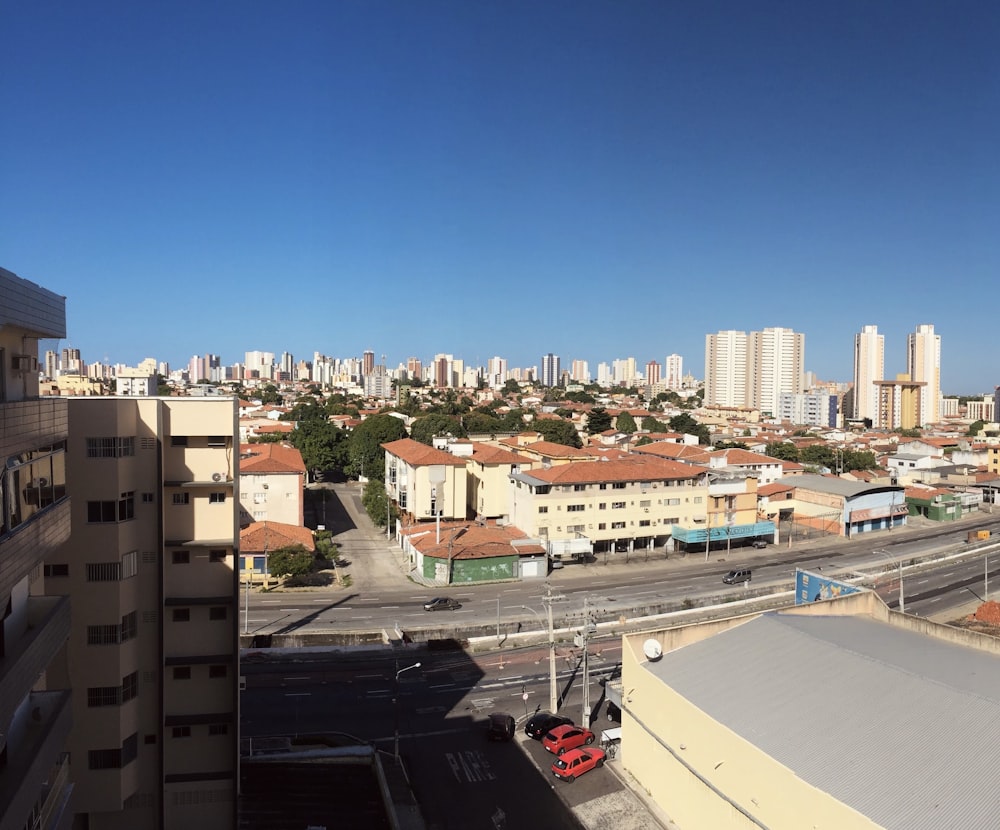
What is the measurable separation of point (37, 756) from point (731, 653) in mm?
15009

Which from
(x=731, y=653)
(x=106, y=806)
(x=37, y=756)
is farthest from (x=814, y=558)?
(x=37, y=756)

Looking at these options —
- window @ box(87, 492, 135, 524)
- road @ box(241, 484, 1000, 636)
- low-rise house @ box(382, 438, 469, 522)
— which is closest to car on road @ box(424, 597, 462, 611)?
road @ box(241, 484, 1000, 636)

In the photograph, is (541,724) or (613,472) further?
(613,472)

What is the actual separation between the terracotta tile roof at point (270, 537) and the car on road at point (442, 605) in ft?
26.6

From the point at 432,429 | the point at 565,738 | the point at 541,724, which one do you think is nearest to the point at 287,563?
the point at 541,724

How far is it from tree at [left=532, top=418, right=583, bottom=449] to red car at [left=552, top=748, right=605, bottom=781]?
60809mm

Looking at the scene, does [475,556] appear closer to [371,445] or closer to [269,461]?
[269,461]

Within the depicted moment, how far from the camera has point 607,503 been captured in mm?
42250

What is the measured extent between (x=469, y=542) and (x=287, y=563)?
369 inches

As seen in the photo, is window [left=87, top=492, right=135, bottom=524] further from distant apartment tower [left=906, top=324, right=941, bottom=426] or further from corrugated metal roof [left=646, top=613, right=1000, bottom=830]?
distant apartment tower [left=906, top=324, right=941, bottom=426]

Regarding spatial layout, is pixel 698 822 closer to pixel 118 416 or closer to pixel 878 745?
pixel 878 745

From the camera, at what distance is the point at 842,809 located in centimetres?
1194

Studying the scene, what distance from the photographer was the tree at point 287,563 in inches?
1372

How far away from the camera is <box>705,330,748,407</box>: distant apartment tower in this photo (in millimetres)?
173125
